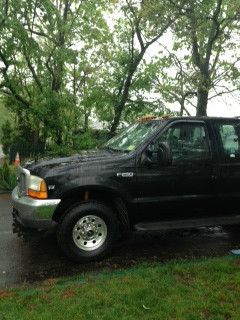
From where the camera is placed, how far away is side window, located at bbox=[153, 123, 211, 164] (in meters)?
5.65

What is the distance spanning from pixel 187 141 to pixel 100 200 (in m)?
1.53

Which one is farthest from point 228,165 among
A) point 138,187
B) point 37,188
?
point 37,188

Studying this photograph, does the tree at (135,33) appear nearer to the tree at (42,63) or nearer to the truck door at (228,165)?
the tree at (42,63)

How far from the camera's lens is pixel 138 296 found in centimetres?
403

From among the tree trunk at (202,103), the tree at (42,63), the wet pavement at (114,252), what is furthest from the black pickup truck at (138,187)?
the tree trunk at (202,103)

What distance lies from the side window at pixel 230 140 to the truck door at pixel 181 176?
→ 0.27m

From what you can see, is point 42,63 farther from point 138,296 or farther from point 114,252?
point 138,296

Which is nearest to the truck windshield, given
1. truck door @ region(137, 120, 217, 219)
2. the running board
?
truck door @ region(137, 120, 217, 219)

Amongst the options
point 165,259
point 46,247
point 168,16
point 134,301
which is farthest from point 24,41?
point 134,301

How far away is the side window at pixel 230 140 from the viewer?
5914 millimetres

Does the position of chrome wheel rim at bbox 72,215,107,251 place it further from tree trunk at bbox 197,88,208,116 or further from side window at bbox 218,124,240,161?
tree trunk at bbox 197,88,208,116

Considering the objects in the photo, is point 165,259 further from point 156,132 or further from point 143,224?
point 156,132

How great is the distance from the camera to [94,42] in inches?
642

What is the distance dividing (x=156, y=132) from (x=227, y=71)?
50.3ft
